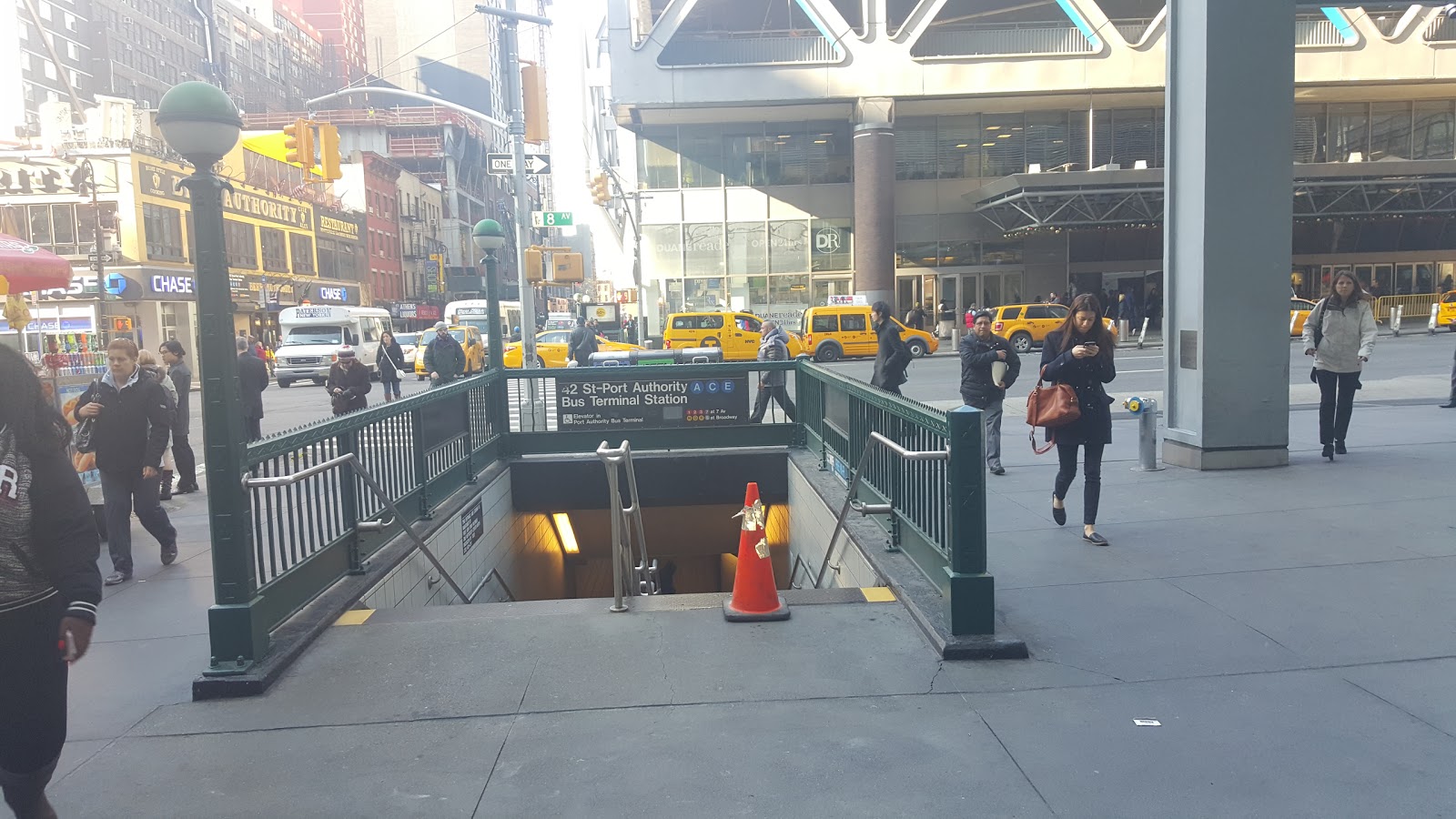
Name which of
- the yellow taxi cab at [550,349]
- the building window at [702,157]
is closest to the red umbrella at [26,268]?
the yellow taxi cab at [550,349]

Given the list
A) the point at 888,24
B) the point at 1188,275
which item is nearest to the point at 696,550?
the point at 1188,275

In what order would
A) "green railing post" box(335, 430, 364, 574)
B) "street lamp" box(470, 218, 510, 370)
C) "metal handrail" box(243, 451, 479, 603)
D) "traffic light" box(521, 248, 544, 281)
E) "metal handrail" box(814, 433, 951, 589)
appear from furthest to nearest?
"traffic light" box(521, 248, 544, 281)
"street lamp" box(470, 218, 510, 370)
"green railing post" box(335, 430, 364, 574)
"metal handrail" box(814, 433, 951, 589)
"metal handrail" box(243, 451, 479, 603)

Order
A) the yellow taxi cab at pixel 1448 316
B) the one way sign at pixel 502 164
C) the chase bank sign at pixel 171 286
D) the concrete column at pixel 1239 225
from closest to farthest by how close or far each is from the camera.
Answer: the concrete column at pixel 1239 225 < the one way sign at pixel 502 164 < the yellow taxi cab at pixel 1448 316 < the chase bank sign at pixel 171 286

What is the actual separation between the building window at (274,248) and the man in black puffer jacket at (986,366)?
147 feet

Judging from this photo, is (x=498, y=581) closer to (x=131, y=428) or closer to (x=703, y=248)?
(x=131, y=428)

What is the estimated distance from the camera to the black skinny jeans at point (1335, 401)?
9641 mm

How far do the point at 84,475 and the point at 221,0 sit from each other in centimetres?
8038

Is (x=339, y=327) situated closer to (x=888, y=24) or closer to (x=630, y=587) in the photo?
(x=888, y=24)

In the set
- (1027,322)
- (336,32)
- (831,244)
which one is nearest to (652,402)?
(1027,322)

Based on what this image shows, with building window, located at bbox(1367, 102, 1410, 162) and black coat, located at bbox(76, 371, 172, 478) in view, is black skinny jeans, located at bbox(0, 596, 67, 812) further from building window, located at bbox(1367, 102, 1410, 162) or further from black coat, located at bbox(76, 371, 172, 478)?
building window, located at bbox(1367, 102, 1410, 162)

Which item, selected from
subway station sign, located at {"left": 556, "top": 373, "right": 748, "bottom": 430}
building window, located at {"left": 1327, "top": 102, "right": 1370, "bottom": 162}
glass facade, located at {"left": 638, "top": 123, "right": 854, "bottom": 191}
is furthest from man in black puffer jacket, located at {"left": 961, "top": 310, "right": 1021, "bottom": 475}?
building window, located at {"left": 1327, "top": 102, "right": 1370, "bottom": 162}

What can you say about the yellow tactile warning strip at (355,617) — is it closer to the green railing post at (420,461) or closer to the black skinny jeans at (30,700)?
the green railing post at (420,461)

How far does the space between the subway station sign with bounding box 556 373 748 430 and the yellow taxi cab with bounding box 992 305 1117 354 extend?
22.0m

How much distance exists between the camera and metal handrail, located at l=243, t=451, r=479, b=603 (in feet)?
16.9
